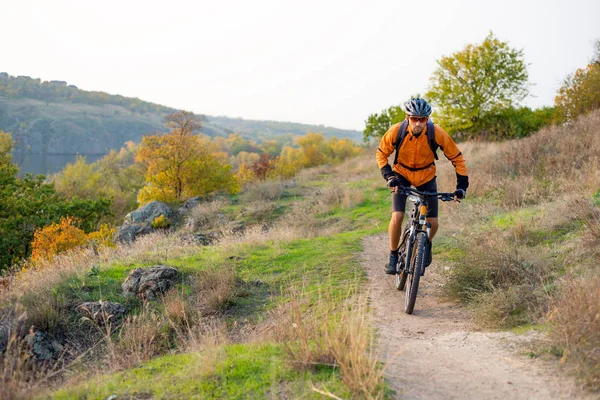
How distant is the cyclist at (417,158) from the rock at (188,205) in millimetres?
16642

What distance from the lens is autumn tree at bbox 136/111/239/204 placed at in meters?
23.5

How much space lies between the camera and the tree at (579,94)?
20.0 m

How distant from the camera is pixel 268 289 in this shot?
23.8 ft

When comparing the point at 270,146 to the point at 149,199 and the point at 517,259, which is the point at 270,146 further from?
the point at 517,259

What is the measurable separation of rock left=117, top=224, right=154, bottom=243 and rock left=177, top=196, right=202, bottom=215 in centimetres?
228

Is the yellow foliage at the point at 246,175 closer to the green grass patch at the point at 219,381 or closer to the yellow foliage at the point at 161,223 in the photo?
the yellow foliage at the point at 161,223

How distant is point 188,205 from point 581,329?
19.9m

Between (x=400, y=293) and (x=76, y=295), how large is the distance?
198 inches

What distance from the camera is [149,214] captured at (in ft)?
66.2

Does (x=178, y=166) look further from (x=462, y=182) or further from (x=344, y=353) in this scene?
(x=344, y=353)

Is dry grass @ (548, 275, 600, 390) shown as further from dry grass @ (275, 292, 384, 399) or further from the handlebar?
the handlebar

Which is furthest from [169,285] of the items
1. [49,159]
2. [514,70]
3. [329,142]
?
[49,159]

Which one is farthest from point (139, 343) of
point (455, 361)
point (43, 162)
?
point (43, 162)

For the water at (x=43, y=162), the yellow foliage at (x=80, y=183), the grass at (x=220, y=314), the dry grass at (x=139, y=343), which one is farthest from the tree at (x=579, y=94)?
the water at (x=43, y=162)
